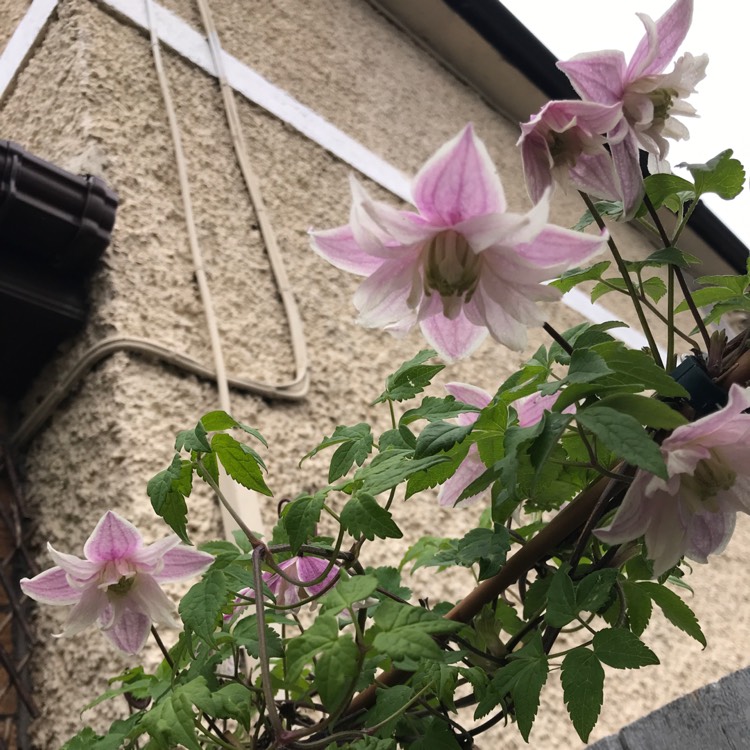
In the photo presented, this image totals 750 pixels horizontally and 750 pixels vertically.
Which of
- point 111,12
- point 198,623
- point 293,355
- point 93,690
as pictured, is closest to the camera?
point 198,623

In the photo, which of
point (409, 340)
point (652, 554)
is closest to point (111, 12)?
point (409, 340)

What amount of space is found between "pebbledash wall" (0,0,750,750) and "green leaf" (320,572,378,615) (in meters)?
0.76

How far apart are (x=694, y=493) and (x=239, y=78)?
6.41 feet

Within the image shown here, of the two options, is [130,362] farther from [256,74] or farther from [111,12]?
[256,74]

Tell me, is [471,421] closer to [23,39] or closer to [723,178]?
[723,178]

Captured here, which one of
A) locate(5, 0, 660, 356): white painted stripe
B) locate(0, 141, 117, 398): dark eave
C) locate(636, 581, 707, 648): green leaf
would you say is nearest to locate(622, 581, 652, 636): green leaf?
locate(636, 581, 707, 648): green leaf

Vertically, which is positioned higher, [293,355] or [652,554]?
[652,554]

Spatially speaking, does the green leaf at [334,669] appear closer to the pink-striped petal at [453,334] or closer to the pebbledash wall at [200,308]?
the pink-striped petal at [453,334]

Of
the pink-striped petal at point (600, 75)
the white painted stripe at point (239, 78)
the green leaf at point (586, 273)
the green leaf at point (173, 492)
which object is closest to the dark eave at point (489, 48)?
the white painted stripe at point (239, 78)

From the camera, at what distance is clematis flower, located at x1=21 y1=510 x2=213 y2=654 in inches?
25.5

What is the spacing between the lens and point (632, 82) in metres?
0.50

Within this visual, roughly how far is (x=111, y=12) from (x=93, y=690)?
1552 mm

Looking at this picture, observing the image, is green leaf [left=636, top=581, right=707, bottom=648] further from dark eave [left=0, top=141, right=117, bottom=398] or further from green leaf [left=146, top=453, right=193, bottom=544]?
dark eave [left=0, top=141, right=117, bottom=398]

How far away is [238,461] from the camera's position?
0.64 metres
